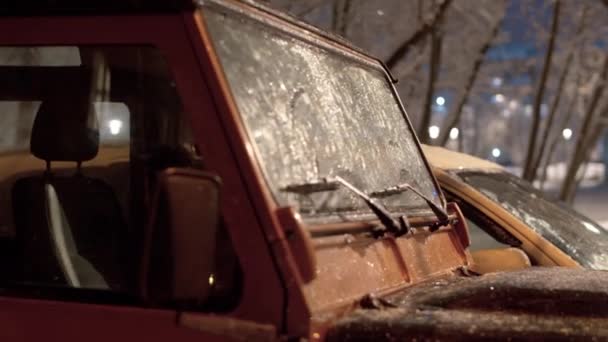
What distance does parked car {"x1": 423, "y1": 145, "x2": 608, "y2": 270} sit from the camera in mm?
5352

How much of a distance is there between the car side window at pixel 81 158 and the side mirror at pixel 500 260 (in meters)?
2.15

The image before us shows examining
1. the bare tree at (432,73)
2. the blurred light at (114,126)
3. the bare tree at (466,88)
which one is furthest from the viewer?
the bare tree at (466,88)

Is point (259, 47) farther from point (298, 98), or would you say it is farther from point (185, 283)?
point (185, 283)

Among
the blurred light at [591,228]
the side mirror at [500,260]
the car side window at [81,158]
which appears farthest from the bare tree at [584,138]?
the car side window at [81,158]

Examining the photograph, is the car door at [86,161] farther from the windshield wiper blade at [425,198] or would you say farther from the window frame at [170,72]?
the windshield wiper blade at [425,198]

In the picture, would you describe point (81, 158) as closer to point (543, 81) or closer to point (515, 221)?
point (515, 221)

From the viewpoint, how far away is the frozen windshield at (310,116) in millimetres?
2535

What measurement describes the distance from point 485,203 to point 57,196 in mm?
3124

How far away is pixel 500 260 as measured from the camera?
4.75 meters

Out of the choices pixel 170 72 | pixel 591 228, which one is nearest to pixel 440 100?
pixel 591 228

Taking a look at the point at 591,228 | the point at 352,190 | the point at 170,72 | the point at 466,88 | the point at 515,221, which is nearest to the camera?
the point at 170,72

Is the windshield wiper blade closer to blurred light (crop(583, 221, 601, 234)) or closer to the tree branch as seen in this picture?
blurred light (crop(583, 221, 601, 234))

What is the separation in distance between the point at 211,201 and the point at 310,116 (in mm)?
733

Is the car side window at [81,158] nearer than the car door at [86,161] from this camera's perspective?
No
